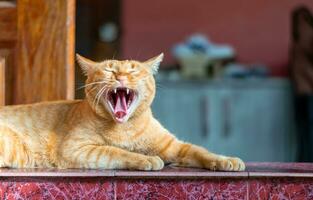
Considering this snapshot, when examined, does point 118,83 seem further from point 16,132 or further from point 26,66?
point 26,66

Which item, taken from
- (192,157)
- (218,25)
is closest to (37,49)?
(192,157)

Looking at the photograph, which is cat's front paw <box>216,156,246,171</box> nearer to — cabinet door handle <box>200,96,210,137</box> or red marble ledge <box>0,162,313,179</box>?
red marble ledge <box>0,162,313,179</box>

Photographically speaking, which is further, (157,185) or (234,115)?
(234,115)

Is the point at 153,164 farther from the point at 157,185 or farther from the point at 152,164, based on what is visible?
the point at 157,185

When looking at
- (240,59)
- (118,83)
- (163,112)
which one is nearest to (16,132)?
(118,83)

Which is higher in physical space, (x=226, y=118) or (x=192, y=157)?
(x=226, y=118)

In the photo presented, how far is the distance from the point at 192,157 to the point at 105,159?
0.33 meters

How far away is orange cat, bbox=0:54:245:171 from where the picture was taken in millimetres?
3361

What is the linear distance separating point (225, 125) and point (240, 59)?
0.63 m

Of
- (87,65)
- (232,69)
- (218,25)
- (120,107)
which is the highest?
(218,25)

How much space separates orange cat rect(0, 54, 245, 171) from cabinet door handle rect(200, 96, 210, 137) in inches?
129

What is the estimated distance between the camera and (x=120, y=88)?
333cm

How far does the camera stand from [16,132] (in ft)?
11.6

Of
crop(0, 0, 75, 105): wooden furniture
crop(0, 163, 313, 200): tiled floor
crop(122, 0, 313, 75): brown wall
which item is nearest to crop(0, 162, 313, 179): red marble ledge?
crop(0, 163, 313, 200): tiled floor
